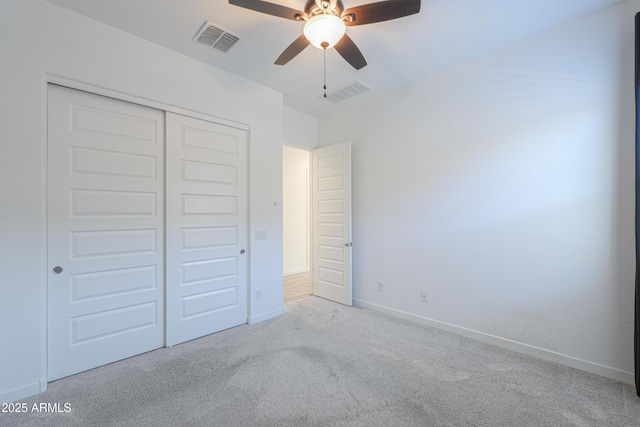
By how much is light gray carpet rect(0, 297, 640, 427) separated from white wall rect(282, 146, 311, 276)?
3.45 metres

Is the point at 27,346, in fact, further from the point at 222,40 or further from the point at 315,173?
the point at 315,173

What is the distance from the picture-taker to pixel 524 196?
2676mm

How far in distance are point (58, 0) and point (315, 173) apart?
3.31 meters

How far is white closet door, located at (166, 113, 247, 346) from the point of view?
2.87m

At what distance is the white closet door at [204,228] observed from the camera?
113 inches

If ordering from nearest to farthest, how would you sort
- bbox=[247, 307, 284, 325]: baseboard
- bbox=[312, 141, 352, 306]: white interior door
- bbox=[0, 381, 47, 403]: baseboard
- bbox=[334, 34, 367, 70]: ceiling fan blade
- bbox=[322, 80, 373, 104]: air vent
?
1. bbox=[0, 381, 47, 403]: baseboard
2. bbox=[334, 34, 367, 70]: ceiling fan blade
3. bbox=[247, 307, 284, 325]: baseboard
4. bbox=[322, 80, 373, 104]: air vent
5. bbox=[312, 141, 352, 306]: white interior door

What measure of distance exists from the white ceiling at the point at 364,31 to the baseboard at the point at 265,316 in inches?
116

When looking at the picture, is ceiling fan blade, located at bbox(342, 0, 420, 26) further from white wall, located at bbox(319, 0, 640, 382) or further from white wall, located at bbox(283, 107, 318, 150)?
white wall, located at bbox(283, 107, 318, 150)

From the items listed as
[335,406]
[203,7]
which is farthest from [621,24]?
[335,406]

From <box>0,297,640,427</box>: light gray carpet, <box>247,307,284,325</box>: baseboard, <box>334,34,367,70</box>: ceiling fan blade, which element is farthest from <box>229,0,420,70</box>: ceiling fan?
<box>247,307,284,325</box>: baseboard

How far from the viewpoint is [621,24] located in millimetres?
2209

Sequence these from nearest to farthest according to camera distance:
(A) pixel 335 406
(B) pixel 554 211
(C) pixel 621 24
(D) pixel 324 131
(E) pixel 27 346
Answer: (A) pixel 335 406 → (E) pixel 27 346 → (C) pixel 621 24 → (B) pixel 554 211 → (D) pixel 324 131

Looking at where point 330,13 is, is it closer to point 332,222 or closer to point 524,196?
point 524,196

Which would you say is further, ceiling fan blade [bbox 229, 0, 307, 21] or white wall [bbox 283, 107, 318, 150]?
white wall [bbox 283, 107, 318, 150]
